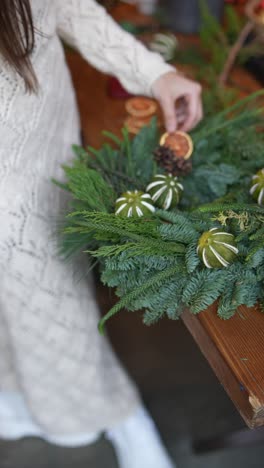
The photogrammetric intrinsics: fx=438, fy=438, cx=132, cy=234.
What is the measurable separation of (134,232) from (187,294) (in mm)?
102

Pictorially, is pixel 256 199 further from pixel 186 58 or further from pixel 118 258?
pixel 186 58

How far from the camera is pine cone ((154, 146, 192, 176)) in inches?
26.9

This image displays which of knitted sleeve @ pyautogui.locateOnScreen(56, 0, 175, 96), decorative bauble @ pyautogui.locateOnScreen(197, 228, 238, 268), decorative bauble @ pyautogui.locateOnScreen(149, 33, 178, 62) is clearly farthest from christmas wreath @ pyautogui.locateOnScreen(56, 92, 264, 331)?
decorative bauble @ pyautogui.locateOnScreen(149, 33, 178, 62)

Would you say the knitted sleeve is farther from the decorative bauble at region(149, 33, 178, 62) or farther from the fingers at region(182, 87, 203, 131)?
the decorative bauble at region(149, 33, 178, 62)

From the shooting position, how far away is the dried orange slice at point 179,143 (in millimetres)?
713

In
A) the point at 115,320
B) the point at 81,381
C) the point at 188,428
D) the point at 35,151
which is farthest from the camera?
the point at 115,320

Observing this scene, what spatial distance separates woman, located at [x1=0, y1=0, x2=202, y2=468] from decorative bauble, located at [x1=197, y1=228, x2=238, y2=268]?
29 cm

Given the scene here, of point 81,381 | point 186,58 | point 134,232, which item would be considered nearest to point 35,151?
point 134,232

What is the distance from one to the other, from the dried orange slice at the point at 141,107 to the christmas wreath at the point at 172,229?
210 mm

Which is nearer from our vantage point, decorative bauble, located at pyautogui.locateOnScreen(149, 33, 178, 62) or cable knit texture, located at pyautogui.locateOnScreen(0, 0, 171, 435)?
cable knit texture, located at pyautogui.locateOnScreen(0, 0, 171, 435)

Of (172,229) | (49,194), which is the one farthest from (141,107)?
(172,229)

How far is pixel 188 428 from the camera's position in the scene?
109 centimetres

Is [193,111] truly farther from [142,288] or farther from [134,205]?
[142,288]

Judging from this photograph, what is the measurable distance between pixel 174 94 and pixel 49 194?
267 mm
